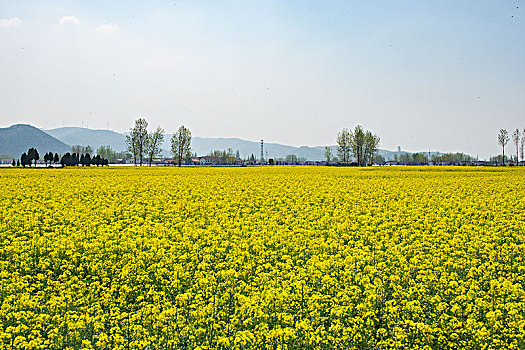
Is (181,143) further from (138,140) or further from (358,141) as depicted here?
(358,141)

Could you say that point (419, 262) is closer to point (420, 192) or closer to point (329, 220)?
point (329, 220)

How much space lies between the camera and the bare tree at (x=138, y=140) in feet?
412

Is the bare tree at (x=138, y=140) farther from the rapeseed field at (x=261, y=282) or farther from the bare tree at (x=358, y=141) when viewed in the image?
the rapeseed field at (x=261, y=282)

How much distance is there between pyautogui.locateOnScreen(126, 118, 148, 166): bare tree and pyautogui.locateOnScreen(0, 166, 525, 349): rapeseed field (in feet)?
→ 365

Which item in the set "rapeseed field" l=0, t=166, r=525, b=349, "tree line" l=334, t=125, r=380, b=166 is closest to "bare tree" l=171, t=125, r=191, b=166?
"tree line" l=334, t=125, r=380, b=166

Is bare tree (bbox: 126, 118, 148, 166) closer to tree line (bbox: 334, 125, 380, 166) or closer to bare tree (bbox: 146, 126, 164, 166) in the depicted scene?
bare tree (bbox: 146, 126, 164, 166)

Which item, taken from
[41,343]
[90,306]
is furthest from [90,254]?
[41,343]

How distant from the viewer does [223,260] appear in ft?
36.5

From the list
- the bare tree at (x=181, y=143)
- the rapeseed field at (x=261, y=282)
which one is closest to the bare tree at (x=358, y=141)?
the bare tree at (x=181, y=143)

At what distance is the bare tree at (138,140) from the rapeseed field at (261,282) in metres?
111

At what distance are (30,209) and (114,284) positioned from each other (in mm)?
11133

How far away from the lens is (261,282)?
895cm

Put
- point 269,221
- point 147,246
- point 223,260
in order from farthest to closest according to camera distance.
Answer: point 269,221, point 147,246, point 223,260

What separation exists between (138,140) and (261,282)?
123 m
